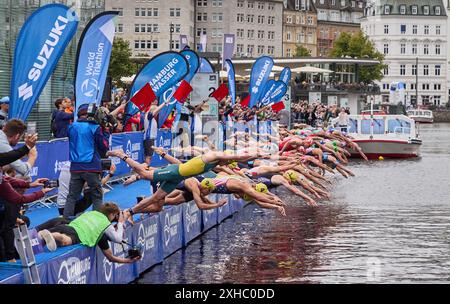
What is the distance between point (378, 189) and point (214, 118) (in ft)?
18.6

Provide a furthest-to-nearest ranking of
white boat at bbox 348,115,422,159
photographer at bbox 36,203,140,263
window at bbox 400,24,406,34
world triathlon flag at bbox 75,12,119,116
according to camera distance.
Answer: window at bbox 400,24,406,34, white boat at bbox 348,115,422,159, world triathlon flag at bbox 75,12,119,116, photographer at bbox 36,203,140,263

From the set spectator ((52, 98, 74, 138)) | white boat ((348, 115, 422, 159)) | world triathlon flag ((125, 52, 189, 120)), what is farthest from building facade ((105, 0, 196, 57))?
spectator ((52, 98, 74, 138))

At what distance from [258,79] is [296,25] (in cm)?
15375

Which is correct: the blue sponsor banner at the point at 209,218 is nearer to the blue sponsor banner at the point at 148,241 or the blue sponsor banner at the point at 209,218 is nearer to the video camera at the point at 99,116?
the blue sponsor banner at the point at 148,241

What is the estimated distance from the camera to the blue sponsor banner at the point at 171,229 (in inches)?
782

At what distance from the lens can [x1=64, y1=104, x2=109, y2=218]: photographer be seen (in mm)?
18719

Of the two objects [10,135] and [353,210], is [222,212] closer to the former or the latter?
[353,210]

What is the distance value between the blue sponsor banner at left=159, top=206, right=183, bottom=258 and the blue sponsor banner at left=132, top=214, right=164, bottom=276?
0.28 m

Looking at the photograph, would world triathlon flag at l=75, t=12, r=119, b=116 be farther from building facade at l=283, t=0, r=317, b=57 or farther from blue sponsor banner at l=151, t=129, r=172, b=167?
building facade at l=283, t=0, r=317, b=57

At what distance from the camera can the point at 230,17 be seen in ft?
559

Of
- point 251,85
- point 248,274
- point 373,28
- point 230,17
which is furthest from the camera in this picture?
point 373,28

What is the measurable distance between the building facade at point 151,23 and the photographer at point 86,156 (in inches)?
5464

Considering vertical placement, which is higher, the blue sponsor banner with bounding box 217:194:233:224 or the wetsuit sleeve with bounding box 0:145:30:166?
the wetsuit sleeve with bounding box 0:145:30:166
